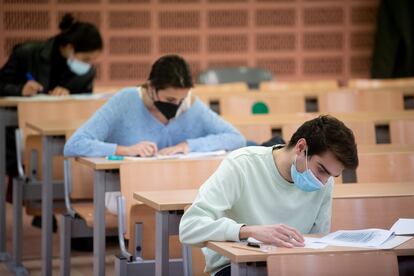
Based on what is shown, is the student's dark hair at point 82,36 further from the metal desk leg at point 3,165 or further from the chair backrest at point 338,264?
the chair backrest at point 338,264

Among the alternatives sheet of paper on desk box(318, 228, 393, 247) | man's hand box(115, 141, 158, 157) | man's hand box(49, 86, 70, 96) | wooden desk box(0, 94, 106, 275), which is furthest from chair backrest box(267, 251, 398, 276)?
man's hand box(49, 86, 70, 96)

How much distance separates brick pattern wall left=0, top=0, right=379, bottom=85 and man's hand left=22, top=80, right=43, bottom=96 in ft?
15.7

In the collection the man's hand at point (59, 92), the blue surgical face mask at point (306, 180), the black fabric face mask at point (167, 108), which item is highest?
the man's hand at point (59, 92)

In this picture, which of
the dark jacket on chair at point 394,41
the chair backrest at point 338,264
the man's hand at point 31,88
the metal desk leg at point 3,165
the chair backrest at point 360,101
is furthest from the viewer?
the dark jacket on chair at point 394,41

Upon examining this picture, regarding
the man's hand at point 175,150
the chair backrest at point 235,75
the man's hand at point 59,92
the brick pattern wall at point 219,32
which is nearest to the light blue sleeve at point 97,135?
the man's hand at point 175,150

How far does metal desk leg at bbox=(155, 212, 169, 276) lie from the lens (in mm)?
4316

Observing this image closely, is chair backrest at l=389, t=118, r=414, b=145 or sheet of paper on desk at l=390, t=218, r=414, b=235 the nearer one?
sheet of paper on desk at l=390, t=218, r=414, b=235

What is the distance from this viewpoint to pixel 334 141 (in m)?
3.83

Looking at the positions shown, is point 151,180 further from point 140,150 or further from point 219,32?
point 219,32

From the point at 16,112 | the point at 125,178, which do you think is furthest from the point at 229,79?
the point at 125,178

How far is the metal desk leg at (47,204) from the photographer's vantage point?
20.9 ft

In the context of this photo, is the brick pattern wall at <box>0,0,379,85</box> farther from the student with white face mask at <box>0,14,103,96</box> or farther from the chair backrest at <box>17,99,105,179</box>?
the chair backrest at <box>17,99,105,179</box>

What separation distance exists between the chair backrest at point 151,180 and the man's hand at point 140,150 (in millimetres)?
593

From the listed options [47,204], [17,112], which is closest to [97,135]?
[47,204]
